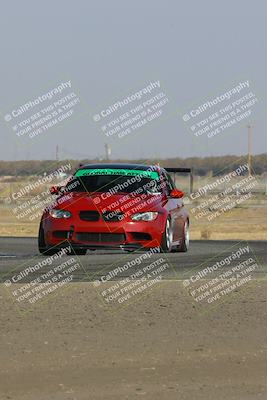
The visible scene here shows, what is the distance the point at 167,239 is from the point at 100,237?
1.33 m

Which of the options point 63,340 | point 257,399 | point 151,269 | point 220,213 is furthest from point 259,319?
point 220,213

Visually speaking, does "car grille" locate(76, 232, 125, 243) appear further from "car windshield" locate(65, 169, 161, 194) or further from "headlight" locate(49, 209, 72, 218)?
"car windshield" locate(65, 169, 161, 194)

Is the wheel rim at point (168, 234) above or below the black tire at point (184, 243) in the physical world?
above

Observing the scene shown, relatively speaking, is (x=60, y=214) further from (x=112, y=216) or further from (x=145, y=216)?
(x=145, y=216)

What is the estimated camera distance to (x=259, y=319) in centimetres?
1129

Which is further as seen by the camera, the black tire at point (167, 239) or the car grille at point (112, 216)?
the black tire at point (167, 239)

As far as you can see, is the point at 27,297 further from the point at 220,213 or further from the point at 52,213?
the point at 220,213

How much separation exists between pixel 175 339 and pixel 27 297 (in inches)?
119

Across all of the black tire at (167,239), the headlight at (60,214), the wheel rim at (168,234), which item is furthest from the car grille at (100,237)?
the wheel rim at (168,234)

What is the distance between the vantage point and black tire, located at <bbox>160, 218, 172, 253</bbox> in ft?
61.5

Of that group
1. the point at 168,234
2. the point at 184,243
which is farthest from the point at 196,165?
the point at 168,234

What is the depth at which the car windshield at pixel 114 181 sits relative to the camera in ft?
62.5

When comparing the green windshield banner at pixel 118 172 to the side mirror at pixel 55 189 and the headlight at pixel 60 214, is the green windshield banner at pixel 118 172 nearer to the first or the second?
the side mirror at pixel 55 189

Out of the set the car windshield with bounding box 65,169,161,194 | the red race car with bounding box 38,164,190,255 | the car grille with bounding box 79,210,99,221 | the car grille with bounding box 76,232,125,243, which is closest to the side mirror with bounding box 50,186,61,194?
the red race car with bounding box 38,164,190,255
